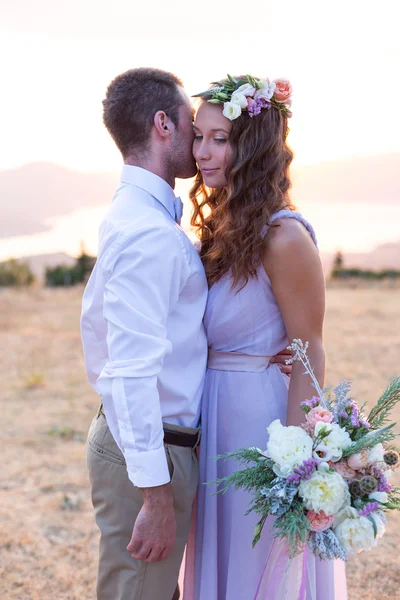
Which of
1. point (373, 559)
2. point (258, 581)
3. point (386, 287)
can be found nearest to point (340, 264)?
point (386, 287)

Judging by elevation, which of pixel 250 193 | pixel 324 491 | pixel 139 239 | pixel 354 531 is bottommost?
pixel 354 531

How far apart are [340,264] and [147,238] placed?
91.7 feet

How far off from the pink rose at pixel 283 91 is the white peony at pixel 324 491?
56.3 inches

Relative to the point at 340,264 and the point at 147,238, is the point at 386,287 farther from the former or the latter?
the point at 147,238

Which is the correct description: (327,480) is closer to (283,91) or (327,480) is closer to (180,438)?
(180,438)

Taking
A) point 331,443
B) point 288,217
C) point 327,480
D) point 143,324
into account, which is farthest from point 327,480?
point 288,217

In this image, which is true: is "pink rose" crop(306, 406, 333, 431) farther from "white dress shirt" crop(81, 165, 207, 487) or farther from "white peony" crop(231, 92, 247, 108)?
"white peony" crop(231, 92, 247, 108)

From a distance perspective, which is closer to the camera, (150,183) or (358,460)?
(358,460)

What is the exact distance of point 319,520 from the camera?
1.91 m

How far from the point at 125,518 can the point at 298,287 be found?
1.05 meters

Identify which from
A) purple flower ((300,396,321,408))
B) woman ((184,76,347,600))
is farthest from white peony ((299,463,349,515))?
woman ((184,76,347,600))

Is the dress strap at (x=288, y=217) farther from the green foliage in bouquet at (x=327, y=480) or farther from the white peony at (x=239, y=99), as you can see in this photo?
the green foliage in bouquet at (x=327, y=480)

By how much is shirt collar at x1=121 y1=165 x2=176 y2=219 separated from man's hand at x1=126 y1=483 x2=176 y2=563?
3.42ft

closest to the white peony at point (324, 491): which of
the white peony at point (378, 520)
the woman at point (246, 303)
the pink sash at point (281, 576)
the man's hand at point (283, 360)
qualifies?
the white peony at point (378, 520)
